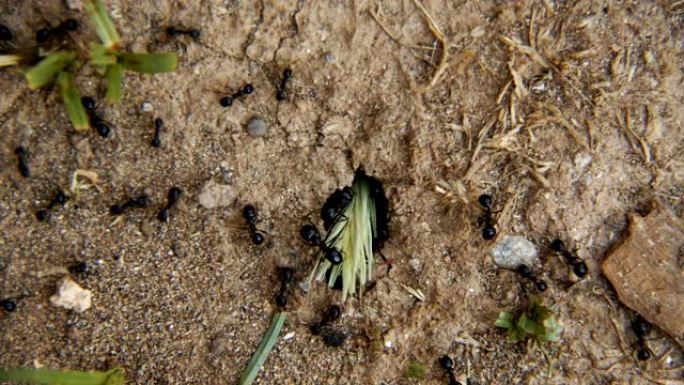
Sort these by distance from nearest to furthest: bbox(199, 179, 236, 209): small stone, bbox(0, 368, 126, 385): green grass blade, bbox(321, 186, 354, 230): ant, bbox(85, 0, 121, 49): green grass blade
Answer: bbox(85, 0, 121, 49): green grass blade → bbox(0, 368, 126, 385): green grass blade → bbox(199, 179, 236, 209): small stone → bbox(321, 186, 354, 230): ant

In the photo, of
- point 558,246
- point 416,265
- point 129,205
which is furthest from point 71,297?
point 558,246

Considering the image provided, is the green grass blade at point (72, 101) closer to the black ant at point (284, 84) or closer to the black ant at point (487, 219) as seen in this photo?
the black ant at point (284, 84)

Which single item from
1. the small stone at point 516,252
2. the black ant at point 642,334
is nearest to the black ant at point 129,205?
the small stone at point 516,252

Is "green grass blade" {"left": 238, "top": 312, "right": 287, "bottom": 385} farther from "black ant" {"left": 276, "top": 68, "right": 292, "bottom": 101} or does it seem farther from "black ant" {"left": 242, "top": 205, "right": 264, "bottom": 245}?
"black ant" {"left": 276, "top": 68, "right": 292, "bottom": 101}

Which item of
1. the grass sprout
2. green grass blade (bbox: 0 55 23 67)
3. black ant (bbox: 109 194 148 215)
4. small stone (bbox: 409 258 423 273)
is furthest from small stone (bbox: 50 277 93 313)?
the grass sprout

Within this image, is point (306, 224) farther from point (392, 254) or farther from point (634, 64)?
point (634, 64)

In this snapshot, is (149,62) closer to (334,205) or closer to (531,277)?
(334,205)

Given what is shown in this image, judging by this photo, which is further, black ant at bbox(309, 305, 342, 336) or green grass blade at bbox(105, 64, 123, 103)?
black ant at bbox(309, 305, 342, 336)
